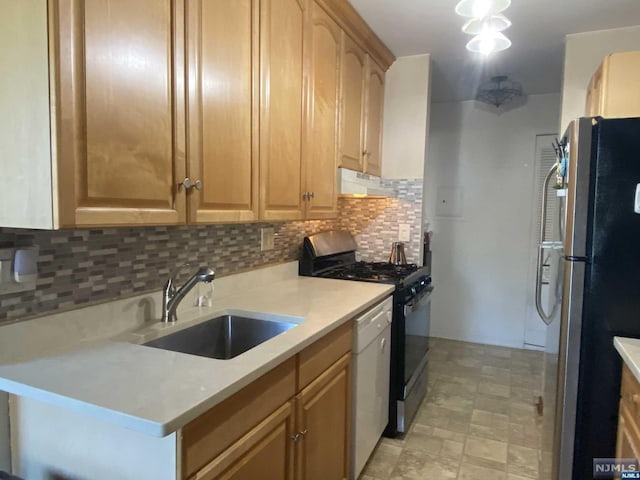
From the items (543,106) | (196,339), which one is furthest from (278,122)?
(543,106)

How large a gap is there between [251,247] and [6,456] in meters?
1.29

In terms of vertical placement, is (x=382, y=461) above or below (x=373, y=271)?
below

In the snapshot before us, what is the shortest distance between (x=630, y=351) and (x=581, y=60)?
2019 mm

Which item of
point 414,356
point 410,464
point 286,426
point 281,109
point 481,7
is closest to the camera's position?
point 286,426

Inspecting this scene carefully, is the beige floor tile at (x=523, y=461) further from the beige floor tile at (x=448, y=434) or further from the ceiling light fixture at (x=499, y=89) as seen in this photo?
the ceiling light fixture at (x=499, y=89)

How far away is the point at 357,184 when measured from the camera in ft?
8.45


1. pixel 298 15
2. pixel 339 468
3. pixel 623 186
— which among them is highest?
pixel 298 15

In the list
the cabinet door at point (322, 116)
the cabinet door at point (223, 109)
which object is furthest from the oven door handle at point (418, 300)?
the cabinet door at point (223, 109)

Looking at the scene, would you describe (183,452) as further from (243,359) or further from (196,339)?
(196,339)

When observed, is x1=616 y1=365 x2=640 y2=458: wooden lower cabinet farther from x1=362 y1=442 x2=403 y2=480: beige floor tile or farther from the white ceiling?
the white ceiling

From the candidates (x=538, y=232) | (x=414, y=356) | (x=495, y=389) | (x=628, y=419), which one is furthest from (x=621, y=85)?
(x=495, y=389)

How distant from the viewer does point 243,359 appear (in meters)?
1.20

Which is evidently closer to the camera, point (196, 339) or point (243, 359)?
point (243, 359)

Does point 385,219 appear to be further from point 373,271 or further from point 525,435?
→ point 525,435
